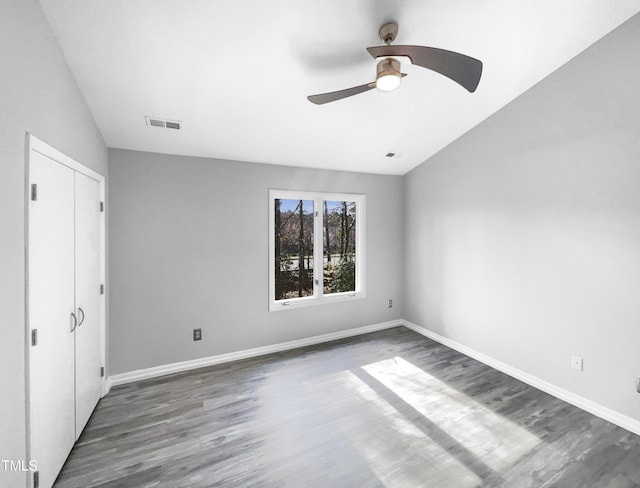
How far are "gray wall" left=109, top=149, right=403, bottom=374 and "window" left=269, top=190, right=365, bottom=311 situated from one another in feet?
0.47

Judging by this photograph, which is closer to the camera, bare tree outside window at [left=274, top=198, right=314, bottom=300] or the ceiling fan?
the ceiling fan

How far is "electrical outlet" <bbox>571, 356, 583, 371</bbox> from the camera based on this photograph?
2.65 meters

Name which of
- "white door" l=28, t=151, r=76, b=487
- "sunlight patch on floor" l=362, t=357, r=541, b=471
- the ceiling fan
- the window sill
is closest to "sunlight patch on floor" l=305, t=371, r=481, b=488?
"sunlight patch on floor" l=362, t=357, r=541, b=471

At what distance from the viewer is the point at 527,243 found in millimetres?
3037

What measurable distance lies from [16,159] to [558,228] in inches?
155

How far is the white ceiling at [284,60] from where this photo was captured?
186cm

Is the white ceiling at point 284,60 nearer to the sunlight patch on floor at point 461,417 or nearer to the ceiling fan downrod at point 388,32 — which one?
the ceiling fan downrod at point 388,32

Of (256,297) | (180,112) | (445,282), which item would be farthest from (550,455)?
(180,112)

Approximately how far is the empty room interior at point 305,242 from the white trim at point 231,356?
24 mm

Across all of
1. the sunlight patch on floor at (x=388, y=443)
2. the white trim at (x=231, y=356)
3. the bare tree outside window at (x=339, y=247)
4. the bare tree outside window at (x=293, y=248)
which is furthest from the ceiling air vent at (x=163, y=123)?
the sunlight patch on floor at (x=388, y=443)

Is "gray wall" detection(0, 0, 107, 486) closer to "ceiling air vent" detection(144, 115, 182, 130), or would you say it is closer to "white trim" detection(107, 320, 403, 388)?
"ceiling air vent" detection(144, 115, 182, 130)

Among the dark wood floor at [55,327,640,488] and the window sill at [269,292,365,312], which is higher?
the window sill at [269,292,365,312]

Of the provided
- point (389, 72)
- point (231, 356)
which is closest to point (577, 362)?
point (389, 72)

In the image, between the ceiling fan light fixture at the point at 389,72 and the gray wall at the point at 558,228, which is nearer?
the ceiling fan light fixture at the point at 389,72
